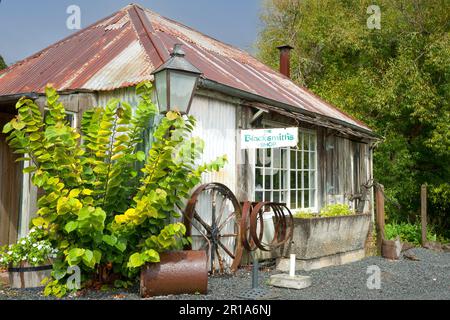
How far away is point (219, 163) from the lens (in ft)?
19.7

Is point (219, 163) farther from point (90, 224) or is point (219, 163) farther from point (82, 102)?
point (82, 102)

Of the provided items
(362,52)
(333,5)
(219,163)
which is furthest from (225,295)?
(333,5)

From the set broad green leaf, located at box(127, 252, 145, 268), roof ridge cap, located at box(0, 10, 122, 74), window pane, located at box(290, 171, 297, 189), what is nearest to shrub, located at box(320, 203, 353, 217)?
window pane, located at box(290, 171, 297, 189)

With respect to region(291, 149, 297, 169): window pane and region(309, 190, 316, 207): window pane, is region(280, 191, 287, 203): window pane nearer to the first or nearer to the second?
region(291, 149, 297, 169): window pane

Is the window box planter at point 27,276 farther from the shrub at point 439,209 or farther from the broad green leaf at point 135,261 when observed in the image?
the shrub at point 439,209

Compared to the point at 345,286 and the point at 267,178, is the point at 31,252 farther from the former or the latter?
the point at 267,178

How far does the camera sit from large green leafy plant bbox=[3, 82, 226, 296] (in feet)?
18.1

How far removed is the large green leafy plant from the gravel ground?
47 cm

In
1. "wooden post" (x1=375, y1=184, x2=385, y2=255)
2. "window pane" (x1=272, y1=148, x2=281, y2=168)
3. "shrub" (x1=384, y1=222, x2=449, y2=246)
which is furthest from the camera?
"shrub" (x1=384, y1=222, x2=449, y2=246)

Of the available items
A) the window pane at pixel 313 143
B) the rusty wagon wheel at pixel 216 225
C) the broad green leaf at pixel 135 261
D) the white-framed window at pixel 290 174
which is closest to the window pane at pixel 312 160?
the white-framed window at pixel 290 174

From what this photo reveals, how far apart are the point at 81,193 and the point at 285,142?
2816 mm

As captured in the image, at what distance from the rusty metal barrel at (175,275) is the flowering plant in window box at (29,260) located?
4.06ft

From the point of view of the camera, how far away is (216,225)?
7496 mm

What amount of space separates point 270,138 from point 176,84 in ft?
5.65
